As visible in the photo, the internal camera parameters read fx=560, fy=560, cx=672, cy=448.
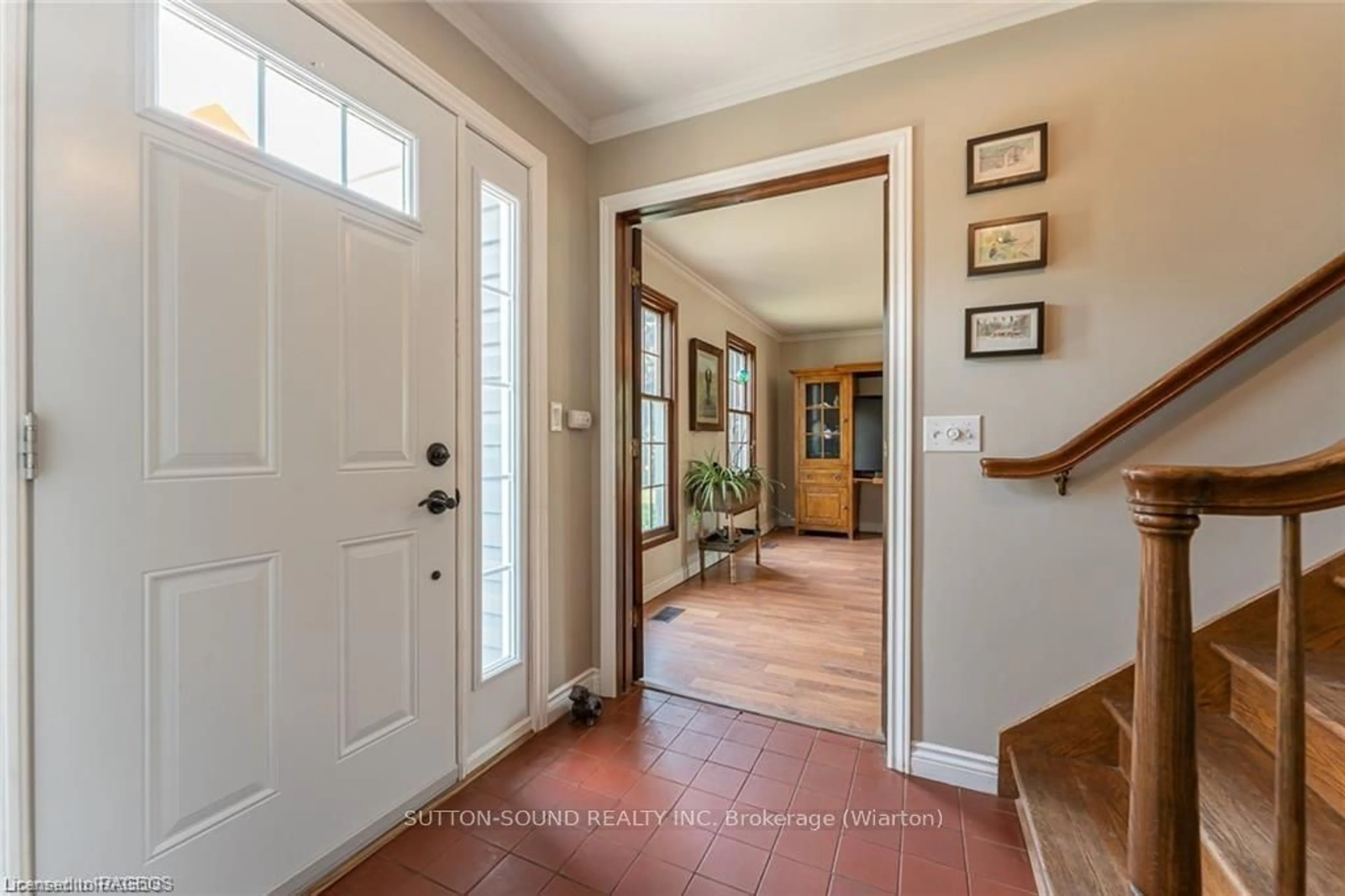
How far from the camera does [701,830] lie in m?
1.57

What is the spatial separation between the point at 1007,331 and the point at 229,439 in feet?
6.74

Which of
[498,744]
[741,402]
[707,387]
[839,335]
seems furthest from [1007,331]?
[839,335]

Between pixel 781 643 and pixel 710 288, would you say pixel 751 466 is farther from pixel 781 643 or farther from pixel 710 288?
pixel 781 643

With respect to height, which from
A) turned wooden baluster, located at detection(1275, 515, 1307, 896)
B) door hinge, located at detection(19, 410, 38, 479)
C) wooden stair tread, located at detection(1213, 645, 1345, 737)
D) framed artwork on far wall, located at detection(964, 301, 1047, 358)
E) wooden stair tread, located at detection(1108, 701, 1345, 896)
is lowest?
wooden stair tread, located at detection(1108, 701, 1345, 896)

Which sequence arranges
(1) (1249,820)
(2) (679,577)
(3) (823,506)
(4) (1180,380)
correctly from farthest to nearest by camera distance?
(3) (823,506), (2) (679,577), (4) (1180,380), (1) (1249,820)

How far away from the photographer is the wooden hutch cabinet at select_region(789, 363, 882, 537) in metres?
6.17

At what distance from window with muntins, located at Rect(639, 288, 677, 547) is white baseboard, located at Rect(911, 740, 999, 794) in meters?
2.28

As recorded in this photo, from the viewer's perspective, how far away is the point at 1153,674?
676 millimetres

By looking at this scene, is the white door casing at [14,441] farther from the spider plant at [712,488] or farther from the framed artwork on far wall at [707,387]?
the framed artwork on far wall at [707,387]

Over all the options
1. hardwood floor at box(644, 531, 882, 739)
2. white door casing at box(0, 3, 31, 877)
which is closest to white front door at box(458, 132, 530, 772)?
hardwood floor at box(644, 531, 882, 739)

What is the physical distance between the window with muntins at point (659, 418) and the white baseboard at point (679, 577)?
286mm

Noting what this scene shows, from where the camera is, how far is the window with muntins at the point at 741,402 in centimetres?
550

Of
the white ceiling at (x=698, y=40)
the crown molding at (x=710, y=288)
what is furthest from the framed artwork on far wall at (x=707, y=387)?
the white ceiling at (x=698, y=40)

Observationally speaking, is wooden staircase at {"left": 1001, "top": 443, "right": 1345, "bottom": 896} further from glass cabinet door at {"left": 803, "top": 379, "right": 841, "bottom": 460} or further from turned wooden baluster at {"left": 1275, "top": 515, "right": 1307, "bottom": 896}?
glass cabinet door at {"left": 803, "top": 379, "right": 841, "bottom": 460}
